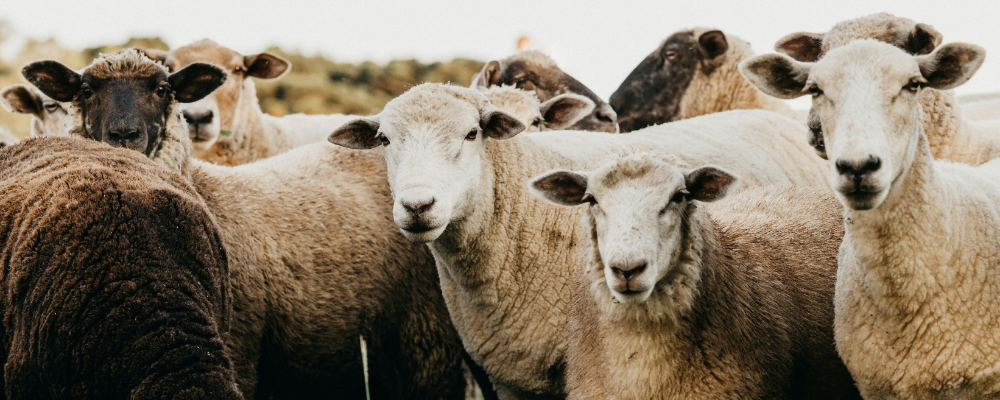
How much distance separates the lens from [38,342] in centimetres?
302

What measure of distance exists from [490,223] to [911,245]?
1.88 m

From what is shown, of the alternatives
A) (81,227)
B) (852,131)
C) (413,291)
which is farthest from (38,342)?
(852,131)

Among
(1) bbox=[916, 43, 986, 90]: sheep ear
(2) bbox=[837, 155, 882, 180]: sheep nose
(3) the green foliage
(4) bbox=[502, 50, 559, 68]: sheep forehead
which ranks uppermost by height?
(1) bbox=[916, 43, 986, 90]: sheep ear

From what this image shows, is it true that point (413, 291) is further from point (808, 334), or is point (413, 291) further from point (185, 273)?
point (808, 334)

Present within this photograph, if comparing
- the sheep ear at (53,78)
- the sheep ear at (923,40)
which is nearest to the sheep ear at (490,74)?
the sheep ear at (53,78)

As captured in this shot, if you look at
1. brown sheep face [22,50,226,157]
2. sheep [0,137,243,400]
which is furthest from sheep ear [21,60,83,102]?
sheep [0,137,243,400]

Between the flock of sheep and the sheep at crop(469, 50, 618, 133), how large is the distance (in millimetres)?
565

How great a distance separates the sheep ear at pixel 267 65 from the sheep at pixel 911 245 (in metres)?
4.85

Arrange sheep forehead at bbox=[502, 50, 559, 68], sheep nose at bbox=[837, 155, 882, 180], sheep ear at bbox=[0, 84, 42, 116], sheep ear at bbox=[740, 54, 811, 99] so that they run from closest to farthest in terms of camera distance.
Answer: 1. sheep nose at bbox=[837, 155, 882, 180]
2. sheep ear at bbox=[740, 54, 811, 99]
3. sheep ear at bbox=[0, 84, 42, 116]
4. sheep forehead at bbox=[502, 50, 559, 68]

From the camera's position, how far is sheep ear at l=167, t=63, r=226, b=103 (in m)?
4.88

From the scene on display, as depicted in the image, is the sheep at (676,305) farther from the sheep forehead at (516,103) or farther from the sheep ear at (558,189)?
the sheep forehead at (516,103)

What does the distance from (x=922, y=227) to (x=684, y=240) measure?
0.82m

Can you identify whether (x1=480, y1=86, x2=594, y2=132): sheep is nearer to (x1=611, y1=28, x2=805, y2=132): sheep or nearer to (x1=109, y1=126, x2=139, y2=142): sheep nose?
(x1=109, y1=126, x2=139, y2=142): sheep nose

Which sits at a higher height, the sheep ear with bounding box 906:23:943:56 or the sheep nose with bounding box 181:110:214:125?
the sheep ear with bounding box 906:23:943:56
